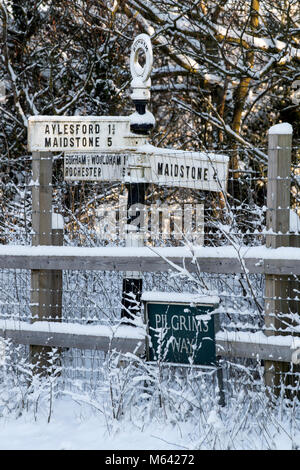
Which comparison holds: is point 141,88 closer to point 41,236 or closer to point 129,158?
point 129,158

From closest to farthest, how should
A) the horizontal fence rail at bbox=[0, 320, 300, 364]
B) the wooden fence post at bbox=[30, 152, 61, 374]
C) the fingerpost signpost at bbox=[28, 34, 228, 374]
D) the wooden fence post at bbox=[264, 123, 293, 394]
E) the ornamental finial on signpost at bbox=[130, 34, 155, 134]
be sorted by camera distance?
the horizontal fence rail at bbox=[0, 320, 300, 364] < the wooden fence post at bbox=[264, 123, 293, 394] < the fingerpost signpost at bbox=[28, 34, 228, 374] < the ornamental finial on signpost at bbox=[130, 34, 155, 134] < the wooden fence post at bbox=[30, 152, 61, 374]

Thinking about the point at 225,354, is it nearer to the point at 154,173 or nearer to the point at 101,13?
the point at 154,173

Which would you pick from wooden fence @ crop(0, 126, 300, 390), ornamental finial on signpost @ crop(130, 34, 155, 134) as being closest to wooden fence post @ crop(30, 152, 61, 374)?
wooden fence @ crop(0, 126, 300, 390)

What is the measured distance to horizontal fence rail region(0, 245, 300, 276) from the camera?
16.7 feet

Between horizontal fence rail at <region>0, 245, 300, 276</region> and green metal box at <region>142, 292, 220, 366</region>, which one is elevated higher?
horizontal fence rail at <region>0, 245, 300, 276</region>

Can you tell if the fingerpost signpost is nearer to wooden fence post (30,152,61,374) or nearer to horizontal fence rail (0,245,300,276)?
wooden fence post (30,152,61,374)

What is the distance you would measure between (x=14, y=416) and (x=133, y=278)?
4.63ft

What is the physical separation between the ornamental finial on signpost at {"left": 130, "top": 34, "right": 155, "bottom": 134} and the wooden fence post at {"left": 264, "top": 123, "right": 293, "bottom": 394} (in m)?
1.16

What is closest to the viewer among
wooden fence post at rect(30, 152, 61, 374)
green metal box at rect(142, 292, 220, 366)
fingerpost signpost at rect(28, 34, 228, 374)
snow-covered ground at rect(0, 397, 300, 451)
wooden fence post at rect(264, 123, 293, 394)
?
snow-covered ground at rect(0, 397, 300, 451)

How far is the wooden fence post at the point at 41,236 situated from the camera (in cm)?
605

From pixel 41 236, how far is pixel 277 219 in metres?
2.02

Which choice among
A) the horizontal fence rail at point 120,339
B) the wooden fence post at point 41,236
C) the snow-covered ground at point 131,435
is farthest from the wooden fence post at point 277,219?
the wooden fence post at point 41,236

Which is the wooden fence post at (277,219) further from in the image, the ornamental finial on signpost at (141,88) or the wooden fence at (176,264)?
the ornamental finial on signpost at (141,88)
